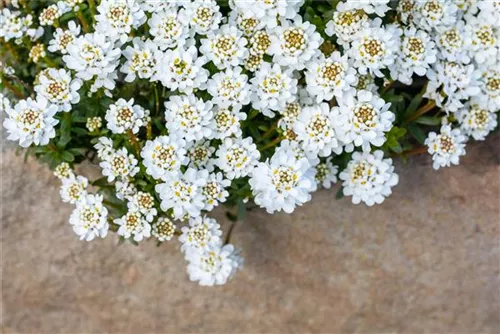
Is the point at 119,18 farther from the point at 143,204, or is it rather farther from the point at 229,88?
the point at 143,204

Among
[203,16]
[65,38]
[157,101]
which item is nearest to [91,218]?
[157,101]

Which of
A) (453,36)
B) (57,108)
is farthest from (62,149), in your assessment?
(453,36)

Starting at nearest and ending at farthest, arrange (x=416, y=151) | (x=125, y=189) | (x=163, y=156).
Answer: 1. (x=163, y=156)
2. (x=125, y=189)
3. (x=416, y=151)

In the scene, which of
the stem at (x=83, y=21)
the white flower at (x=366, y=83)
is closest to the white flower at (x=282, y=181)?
the white flower at (x=366, y=83)

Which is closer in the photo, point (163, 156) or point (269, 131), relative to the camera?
point (163, 156)

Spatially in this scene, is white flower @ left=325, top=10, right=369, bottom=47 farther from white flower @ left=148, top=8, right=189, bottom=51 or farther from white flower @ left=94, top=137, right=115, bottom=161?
white flower @ left=94, top=137, right=115, bottom=161

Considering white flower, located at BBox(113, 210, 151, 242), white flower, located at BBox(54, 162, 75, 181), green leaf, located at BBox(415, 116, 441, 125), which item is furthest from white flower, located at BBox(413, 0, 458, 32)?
white flower, located at BBox(54, 162, 75, 181)

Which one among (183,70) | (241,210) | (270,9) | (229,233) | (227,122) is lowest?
(229,233)
